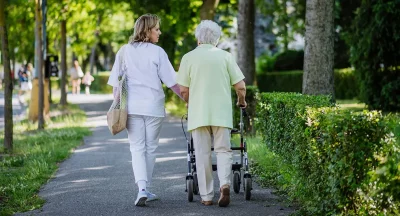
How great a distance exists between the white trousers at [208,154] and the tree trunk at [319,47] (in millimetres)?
5492

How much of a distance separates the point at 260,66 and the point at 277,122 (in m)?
37.6

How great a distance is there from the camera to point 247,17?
2194 centimetres

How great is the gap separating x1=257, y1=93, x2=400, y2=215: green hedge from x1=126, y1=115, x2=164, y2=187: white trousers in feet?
4.95

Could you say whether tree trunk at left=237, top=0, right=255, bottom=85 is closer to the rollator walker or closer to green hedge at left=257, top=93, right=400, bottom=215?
the rollator walker

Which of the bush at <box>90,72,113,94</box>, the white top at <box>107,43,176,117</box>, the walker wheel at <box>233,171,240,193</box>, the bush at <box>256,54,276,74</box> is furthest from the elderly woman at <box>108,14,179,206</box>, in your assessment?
the bush at <box>90,72,113,94</box>

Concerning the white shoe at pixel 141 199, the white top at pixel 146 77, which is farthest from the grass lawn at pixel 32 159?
the white top at pixel 146 77

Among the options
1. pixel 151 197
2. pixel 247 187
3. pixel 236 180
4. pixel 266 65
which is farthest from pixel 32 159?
pixel 266 65

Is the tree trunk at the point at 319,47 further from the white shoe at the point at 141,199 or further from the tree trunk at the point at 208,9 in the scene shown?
the tree trunk at the point at 208,9

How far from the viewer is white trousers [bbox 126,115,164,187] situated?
8938 millimetres

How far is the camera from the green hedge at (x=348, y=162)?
6.11 metres

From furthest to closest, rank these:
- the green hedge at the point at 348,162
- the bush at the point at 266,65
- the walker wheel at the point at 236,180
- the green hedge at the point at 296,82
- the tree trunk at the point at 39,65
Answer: the bush at the point at 266,65, the green hedge at the point at 296,82, the tree trunk at the point at 39,65, the walker wheel at the point at 236,180, the green hedge at the point at 348,162

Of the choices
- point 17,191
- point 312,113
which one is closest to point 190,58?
point 312,113

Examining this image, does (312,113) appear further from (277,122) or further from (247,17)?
(247,17)

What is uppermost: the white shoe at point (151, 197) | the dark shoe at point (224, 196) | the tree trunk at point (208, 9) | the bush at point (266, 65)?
the tree trunk at point (208, 9)
